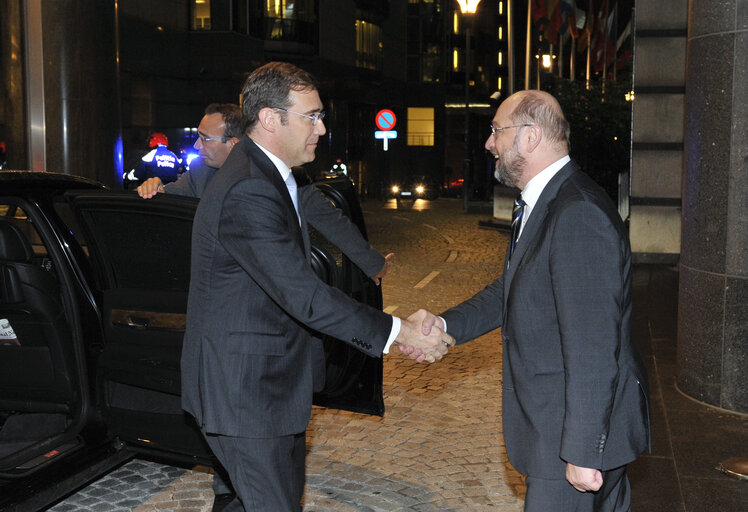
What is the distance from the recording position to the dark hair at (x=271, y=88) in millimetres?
3541

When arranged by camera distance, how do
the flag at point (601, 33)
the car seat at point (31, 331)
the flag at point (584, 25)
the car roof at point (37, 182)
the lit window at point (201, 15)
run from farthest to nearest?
the flag at point (584, 25)
the flag at point (601, 33)
the lit window at point (201, 15)
the car seat at point (31, 331)
the car roof at point (37, 182)

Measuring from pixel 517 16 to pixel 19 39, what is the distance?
85.0m

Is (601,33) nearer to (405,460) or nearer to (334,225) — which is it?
(405,460)

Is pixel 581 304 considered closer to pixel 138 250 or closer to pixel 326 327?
pixel 326 327

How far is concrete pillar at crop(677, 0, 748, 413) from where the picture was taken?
22.0 ft

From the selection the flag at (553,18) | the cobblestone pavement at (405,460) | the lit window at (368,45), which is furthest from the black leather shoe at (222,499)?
the lit window at (368,45)

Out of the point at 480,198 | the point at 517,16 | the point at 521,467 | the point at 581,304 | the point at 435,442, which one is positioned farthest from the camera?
the point at 517,16

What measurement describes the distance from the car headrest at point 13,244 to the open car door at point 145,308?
1.73 feet

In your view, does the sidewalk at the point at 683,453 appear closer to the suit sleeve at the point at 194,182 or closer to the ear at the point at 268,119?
the ear at the point at 268,119

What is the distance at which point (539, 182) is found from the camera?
3.38 meters

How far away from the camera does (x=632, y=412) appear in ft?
10.6

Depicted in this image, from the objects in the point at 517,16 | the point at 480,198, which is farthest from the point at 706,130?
the point at 517,16

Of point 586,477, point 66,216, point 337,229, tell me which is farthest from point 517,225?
point 66,216

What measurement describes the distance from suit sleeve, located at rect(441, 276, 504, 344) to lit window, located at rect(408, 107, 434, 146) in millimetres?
61038
